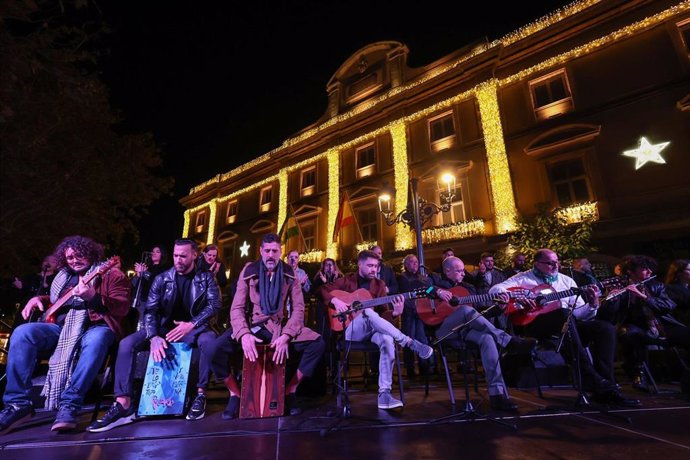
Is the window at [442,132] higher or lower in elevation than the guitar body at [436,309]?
higher

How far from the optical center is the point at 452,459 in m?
2.19

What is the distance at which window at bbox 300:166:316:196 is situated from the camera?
20406 millimetres

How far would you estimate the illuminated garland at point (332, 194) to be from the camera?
59.6 feet

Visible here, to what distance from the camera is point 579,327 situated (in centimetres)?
404

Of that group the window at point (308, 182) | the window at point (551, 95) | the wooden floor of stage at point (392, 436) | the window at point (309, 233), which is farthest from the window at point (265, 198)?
the wooden floor of stage at point (392, 436)

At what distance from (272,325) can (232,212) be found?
73.8 feet

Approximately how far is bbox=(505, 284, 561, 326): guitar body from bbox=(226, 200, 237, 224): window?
2265 centimetres

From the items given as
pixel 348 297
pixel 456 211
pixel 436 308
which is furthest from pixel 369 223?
pixel 348 297

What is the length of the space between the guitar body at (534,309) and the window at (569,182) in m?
10.3

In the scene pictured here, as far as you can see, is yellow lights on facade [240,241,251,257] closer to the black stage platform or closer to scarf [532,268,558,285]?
the black stage platform

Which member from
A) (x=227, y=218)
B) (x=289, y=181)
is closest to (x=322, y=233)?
(x=289, y=181)

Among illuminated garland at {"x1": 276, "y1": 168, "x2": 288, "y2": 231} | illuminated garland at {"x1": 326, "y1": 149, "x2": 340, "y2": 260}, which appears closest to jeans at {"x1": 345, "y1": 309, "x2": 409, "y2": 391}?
illuminated garland at {"x1": 326, "y1": 149, "x2": 340, "y2": 260}

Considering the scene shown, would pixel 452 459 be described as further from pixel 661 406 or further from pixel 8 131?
pixel 8 131

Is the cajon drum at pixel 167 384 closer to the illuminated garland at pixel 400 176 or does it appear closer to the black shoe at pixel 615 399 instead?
the black shoe at pixel 615 399
